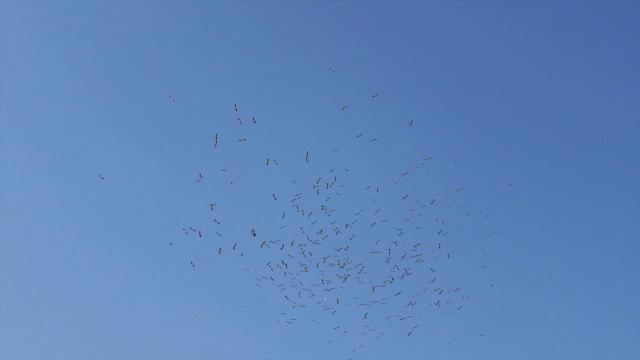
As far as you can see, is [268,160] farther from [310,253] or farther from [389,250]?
[389,250]

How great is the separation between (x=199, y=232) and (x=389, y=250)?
12934mm

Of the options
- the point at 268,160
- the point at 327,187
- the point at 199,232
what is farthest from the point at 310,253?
the point at 199,232

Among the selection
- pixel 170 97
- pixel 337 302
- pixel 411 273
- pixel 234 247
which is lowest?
pixel 337 302

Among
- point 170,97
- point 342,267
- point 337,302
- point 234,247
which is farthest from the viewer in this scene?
point 170,97

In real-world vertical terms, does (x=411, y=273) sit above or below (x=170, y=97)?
below

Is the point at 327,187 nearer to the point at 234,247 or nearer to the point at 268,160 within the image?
the point at 268,160

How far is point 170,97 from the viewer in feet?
38.3

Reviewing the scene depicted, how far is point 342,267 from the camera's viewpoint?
6.87 metres

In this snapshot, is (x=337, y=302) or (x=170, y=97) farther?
(x=170, y=97)

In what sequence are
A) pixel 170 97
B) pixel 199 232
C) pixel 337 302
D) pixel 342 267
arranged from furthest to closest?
pixel 170 97 → pixel 337 302 → pixel 199 232 → pixel 342 267

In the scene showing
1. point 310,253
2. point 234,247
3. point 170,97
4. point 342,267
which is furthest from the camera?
point 170,97

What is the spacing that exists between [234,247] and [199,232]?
310 cm

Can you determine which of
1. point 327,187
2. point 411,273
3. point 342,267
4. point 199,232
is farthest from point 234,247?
point 411,273

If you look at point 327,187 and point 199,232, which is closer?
point 327,187
